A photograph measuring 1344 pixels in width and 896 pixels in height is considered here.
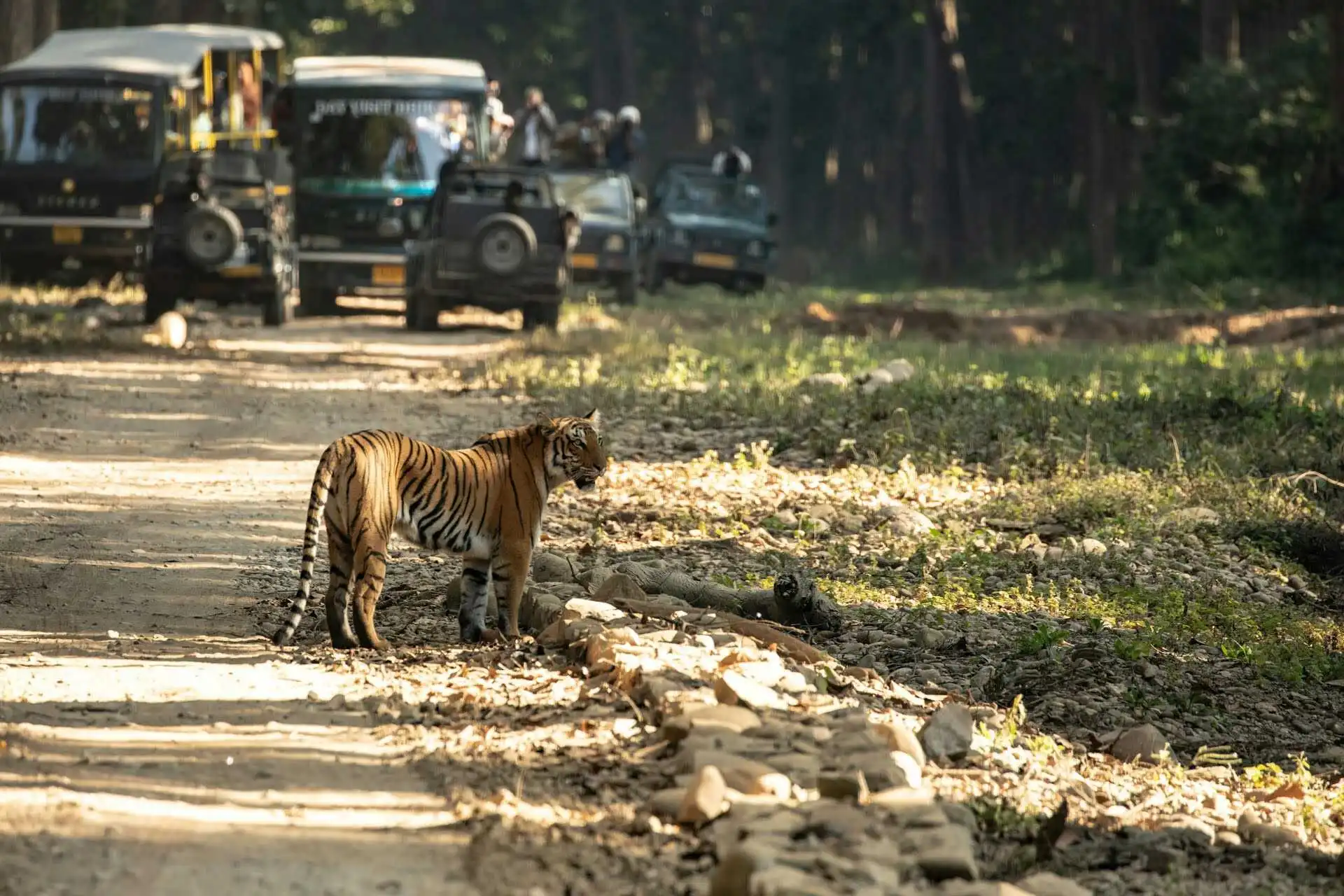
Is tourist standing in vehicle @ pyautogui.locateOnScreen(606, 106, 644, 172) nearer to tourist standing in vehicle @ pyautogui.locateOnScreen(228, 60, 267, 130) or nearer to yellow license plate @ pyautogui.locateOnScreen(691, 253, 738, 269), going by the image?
yellow license plate @ pyautogui.locateOnScreen(691, 253, 738, 269)

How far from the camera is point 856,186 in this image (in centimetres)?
7725

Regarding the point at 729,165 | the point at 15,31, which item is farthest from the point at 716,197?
the point at 15,31

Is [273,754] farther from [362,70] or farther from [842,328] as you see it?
[362,70]

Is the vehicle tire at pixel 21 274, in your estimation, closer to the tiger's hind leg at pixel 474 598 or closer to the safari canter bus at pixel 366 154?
the safari canter bus at pixel 366 154

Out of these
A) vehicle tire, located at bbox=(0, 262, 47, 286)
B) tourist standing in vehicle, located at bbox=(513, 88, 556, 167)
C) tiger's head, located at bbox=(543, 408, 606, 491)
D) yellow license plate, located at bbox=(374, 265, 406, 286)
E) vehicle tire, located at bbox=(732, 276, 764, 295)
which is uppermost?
tourist standing in vehicle, located at bbox=(513, 88, 556, 167)

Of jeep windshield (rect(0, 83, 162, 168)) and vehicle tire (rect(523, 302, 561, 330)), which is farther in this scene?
jeep windshield (rect(0, 83, 162, 168))

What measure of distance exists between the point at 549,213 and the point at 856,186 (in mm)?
54022

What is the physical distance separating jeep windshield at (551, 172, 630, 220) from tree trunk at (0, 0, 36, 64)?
8.95m

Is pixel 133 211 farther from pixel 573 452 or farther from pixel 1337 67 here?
pixel 573 452

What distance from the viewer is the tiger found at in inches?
325

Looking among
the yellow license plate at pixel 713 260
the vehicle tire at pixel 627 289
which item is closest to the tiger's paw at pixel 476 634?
the vehicle tire at pixel 627 289

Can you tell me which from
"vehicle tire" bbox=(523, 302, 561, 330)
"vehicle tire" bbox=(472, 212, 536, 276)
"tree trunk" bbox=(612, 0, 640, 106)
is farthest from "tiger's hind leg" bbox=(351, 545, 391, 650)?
"tree trunk" bbox=(612, 0, 640, 106)

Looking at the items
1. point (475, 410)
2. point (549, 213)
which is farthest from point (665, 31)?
point (475, 410)

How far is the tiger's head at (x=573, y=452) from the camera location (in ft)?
28.9
